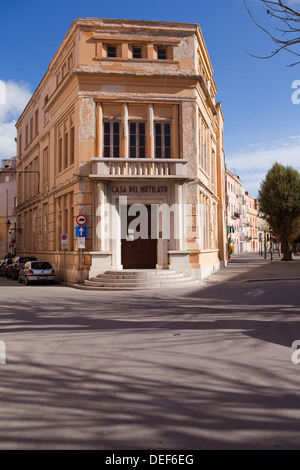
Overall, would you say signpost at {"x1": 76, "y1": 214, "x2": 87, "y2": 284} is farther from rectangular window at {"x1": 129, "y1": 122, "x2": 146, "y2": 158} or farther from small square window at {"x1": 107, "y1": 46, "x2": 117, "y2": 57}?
small square window at {"x1": 107, "y1": 46, "x2": 117, "y2": 57}

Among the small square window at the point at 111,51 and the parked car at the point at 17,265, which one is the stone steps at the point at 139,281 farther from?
the small square window at the point at 111,51

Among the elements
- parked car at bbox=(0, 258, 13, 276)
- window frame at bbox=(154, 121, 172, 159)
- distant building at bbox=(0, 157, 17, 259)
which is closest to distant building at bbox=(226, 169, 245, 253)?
distant building at bbox=(0, 157, 17, 259)

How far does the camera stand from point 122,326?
372 inches

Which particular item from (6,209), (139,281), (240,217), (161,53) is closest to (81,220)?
(139,281)

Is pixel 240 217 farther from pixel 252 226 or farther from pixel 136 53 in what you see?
pixel 136 53

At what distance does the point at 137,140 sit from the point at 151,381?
17500 mm

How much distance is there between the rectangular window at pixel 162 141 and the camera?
21.9 meters

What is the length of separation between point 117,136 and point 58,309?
11502mm

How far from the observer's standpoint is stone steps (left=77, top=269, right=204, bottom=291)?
18297 mm

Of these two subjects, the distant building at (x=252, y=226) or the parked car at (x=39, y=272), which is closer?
the parked car at (x=39, y=272)

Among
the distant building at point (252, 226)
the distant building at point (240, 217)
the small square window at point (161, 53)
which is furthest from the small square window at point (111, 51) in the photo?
the distant building at point (252, 226)

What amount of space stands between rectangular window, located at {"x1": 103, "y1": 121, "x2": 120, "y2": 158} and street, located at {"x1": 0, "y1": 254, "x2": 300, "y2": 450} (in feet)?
39.0

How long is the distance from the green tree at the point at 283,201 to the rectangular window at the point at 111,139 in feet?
77.0
